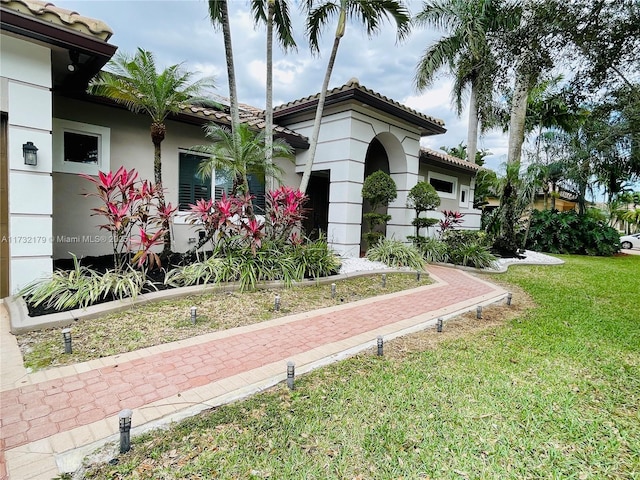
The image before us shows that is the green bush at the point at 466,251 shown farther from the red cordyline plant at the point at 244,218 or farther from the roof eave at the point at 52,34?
the roof eave at the point at 52,34

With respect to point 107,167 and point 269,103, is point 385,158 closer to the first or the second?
point 269,103

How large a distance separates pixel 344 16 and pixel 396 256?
6708mm

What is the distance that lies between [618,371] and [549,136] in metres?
16.3

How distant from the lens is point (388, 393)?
3.41 meters

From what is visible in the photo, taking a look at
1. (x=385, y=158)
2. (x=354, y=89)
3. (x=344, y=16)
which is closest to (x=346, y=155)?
(x=354, y=89)

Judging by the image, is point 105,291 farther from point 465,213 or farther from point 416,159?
point 465,213

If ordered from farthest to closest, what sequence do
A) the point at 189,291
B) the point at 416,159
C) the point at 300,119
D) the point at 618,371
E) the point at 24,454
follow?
the point at 416,159, the point at 300,119, the point at 189,291, the point at 618,371, the point at 24,454

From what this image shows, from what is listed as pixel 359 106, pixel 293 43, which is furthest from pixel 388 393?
pixel 293 43

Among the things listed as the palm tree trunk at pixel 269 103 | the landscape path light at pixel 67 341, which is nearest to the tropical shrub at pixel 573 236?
the palm tree trunk at pixel 269 103

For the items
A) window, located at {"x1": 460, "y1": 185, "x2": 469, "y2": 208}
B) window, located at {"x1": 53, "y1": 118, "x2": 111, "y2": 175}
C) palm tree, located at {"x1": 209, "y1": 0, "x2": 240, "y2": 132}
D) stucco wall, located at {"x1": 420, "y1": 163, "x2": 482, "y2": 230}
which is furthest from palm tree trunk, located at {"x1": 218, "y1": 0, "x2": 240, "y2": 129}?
window, located at {"x1": 460, "y1": 185, "x2": 469, "y2": 208}

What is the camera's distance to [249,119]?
10.5m

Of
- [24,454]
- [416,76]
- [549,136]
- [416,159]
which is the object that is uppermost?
[416,76]

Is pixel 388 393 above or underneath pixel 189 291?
underneath

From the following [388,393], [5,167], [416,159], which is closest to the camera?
[388,393]
